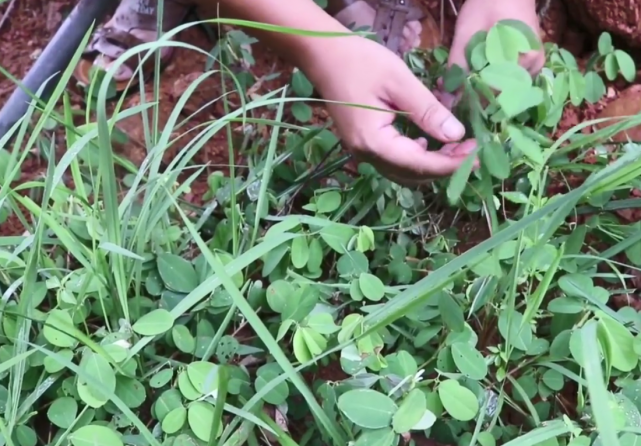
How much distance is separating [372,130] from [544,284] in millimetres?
269

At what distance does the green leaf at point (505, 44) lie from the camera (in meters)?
0.68

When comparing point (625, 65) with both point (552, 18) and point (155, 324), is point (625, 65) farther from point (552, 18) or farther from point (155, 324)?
point (155, 324)

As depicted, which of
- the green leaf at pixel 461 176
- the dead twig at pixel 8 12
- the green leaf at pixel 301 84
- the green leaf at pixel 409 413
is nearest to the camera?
the green leaf at pixel 409 413

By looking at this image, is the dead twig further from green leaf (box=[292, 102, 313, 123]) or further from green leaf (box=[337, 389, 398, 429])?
green leaf (box=[337, 389, 398, 429])

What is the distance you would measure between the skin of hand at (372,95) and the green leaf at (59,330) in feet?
1.29

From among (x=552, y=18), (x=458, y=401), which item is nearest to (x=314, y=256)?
(x=458, y=401)

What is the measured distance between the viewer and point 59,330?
0.63m

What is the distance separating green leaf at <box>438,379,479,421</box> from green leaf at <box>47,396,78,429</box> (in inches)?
15.4

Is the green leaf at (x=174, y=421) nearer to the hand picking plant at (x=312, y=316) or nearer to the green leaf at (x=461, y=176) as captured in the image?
the hand picking plant at (x=312, y=316)

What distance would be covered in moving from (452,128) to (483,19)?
26 centimetres

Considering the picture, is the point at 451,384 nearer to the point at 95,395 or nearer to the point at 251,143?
the point at 95,395

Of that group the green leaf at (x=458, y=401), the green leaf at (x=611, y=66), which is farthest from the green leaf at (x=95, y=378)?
the green leaf at (x=611, y=66)

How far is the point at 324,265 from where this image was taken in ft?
2.74

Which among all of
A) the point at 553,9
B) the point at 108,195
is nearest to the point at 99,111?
the point at 108,195
